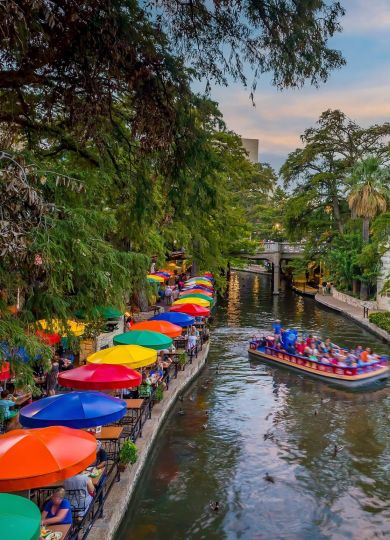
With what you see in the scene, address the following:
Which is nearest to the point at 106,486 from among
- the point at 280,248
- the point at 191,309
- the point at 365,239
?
the point at 191,309

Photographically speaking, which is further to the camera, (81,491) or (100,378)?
(100,378)

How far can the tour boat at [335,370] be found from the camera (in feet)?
75.9

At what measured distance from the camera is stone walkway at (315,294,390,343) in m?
34.1

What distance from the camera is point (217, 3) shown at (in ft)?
30.4

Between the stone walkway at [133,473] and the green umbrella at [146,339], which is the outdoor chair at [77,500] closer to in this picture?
the stone walkway at [133,473]

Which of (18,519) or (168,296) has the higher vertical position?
(18,519)

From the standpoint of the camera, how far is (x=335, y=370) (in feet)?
77.6

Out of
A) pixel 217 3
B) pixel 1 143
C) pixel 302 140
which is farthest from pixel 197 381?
pixel 302 140

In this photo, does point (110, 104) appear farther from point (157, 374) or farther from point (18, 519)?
point (157, 374)

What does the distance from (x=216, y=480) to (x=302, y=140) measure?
154 ft

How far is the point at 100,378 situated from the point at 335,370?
1332 cm

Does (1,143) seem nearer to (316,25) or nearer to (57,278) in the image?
(57,278)

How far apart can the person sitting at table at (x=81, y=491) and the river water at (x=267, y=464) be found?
153 centimetres

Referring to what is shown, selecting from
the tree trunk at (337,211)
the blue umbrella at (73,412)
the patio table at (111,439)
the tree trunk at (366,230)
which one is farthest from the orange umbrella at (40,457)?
the tree trunk at (337,211)
